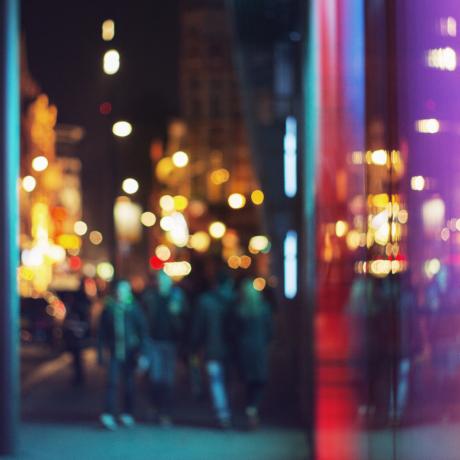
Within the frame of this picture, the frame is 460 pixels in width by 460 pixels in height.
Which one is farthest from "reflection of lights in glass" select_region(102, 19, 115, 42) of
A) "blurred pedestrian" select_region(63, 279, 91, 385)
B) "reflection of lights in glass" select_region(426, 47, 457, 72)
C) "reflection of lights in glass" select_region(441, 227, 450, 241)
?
"reflection of lights in glass" select_region(441, 227, 450, 241)

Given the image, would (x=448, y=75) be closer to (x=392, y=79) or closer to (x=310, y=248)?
(x=392, y=79)

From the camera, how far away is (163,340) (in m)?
13.4

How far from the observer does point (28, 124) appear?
83.9 metres

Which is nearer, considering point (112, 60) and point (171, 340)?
point (171, 340)

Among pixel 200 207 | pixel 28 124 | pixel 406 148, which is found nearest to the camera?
pixel 406 148

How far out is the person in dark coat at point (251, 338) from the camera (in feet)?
43.3

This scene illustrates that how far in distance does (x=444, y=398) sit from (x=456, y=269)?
0.50 metres

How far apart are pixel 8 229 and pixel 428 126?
636 centimetres

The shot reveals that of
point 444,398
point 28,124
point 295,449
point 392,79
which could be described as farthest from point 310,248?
point 28,124

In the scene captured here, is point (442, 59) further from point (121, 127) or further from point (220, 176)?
point (220, 176)

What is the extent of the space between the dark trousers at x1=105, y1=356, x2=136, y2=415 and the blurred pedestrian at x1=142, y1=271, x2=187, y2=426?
31 centimetres

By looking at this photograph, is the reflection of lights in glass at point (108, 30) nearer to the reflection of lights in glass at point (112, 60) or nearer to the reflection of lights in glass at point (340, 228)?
the reflection of lights in glass at point (112, 60)

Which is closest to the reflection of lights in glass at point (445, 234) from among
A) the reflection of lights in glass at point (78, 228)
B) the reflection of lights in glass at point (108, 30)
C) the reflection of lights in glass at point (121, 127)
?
the reflection of lights in glass at point (108, 30)

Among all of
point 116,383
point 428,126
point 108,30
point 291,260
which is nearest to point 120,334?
point 116,383
